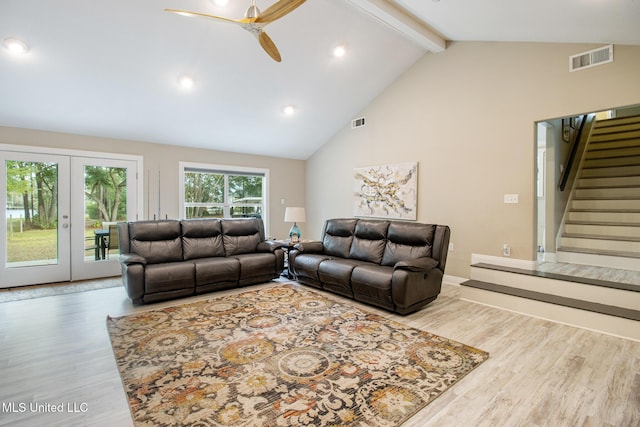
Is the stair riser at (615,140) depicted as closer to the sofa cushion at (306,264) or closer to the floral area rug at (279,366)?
the floral area rug at (279,366)

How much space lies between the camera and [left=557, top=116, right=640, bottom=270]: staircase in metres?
4.34

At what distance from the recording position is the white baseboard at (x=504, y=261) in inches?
153

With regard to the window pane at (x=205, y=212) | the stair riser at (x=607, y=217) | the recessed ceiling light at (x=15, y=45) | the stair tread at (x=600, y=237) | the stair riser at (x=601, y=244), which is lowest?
the stair riser at (x=601, y=244)

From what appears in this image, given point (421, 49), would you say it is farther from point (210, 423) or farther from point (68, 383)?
point (68, 383)

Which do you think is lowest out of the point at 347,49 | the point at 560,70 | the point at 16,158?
the point at 16,158

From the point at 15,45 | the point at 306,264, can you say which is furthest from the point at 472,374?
the point at 15,45

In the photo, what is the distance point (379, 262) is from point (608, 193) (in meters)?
4.13

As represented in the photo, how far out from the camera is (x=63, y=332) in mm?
2889

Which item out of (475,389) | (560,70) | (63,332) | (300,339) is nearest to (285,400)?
(300,339)

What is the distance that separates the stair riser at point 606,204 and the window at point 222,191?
19.3ft

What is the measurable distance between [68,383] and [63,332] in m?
1.09

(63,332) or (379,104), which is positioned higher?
(379,104)

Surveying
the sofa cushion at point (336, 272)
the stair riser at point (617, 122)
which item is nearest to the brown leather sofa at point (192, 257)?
the sofa cushion at point (336, 272)

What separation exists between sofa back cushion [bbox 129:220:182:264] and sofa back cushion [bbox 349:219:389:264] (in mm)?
2533
